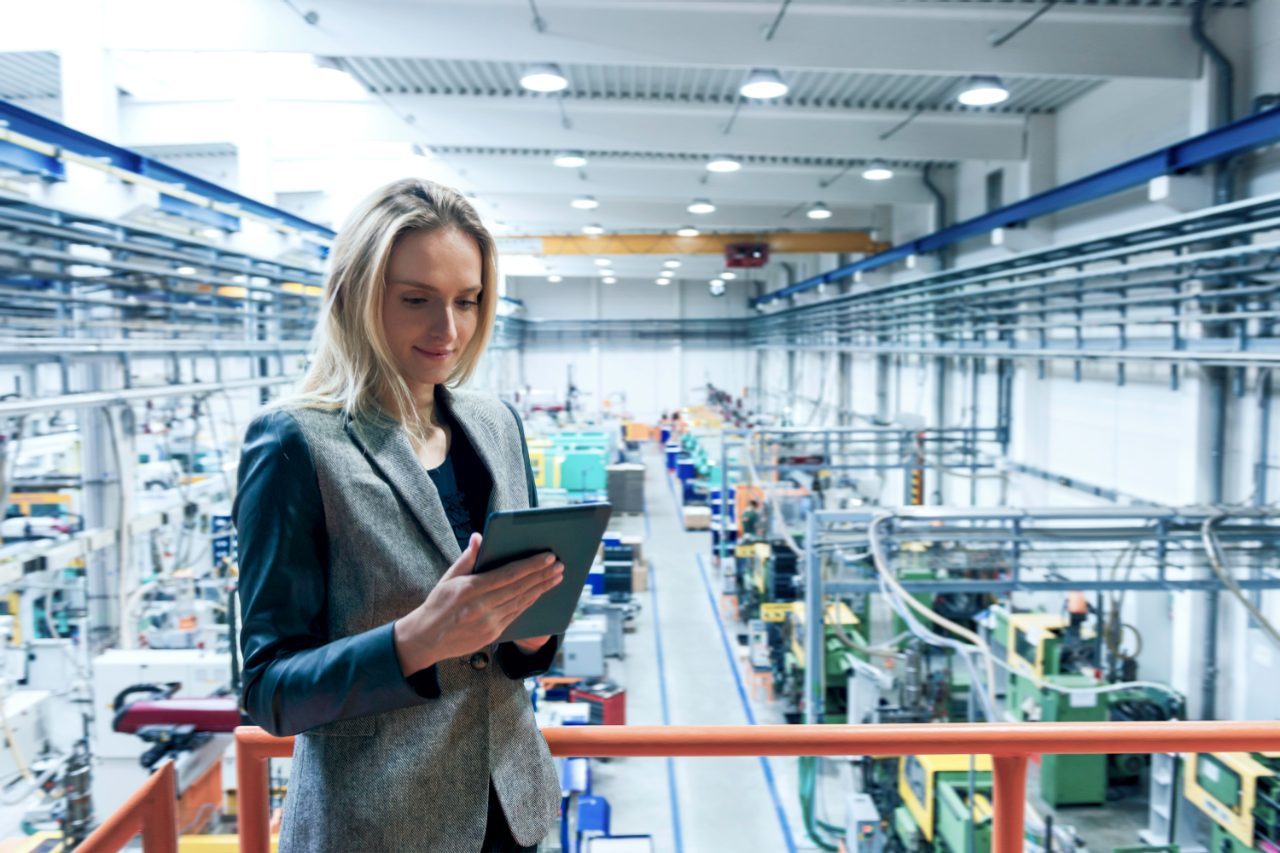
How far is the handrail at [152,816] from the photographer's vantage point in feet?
4.27

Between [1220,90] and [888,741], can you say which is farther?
[1220,90]

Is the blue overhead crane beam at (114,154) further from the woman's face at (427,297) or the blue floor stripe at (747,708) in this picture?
the blue floor stripe at (747,708)

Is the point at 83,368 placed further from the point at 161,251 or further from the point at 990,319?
the point at 990,319

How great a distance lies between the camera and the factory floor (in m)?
6.73

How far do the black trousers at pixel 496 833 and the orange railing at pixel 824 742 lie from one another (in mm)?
320

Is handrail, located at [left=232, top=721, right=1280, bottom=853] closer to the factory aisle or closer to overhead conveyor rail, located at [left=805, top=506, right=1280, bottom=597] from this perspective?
overhead conveyor rail, located at [left=805, top=506, right=1280, bottom=597]

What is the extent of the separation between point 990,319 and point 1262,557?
4108 mm

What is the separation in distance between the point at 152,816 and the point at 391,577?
827 mm

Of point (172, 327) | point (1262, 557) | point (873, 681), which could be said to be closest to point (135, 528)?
point (172, 327)

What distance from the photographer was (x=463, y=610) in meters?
0.84

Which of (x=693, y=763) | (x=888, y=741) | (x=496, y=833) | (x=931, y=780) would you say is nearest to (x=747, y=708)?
(x=693, y=763)

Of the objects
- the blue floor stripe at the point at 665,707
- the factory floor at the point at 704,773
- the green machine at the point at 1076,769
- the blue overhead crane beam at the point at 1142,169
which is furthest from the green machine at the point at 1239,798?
the blue overhead crane beam at the point at 1142,169

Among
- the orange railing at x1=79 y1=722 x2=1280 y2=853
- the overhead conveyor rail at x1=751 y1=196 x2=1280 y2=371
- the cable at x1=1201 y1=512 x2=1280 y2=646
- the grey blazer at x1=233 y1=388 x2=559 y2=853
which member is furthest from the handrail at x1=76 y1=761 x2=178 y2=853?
the overhead conveyor rail at x1=751 y1=196 x2=1280 y2=371

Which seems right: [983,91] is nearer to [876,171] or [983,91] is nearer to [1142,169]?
[1142,169]
